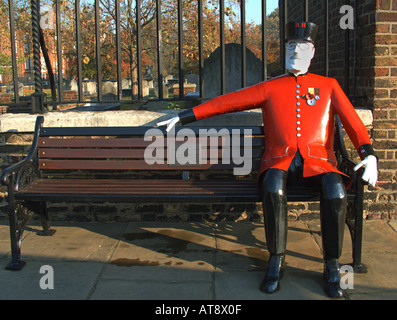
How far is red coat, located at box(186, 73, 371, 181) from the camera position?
316cm

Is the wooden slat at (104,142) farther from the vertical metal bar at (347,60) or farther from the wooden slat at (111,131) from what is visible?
the vertical metal bar at (347,60)

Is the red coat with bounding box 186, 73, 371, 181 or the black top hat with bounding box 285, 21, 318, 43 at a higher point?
the black top hat with bounding box 285, 21, 318, 43

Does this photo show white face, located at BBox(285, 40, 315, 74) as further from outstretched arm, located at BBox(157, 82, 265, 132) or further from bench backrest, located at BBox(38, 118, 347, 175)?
bench backrest, located at BBox(38, 118, 347, 175)

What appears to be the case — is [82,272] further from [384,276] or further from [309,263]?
[384,276]

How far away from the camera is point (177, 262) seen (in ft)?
10.9

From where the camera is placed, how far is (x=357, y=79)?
13.9 ft

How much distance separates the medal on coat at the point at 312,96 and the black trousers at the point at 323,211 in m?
0.53

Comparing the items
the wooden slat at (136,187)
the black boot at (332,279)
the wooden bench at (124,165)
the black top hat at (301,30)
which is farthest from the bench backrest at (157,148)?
the black boot at (332,279)

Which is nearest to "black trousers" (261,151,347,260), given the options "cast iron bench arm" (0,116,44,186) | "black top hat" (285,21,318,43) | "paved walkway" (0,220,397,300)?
"paved walkway" (0,220,397,300)

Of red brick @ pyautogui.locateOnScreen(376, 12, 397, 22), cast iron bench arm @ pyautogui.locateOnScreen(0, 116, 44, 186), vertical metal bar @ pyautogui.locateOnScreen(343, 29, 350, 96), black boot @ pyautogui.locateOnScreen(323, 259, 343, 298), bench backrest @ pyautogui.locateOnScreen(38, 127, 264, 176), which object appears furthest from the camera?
vertical metal bar @ pyautogui.locateOnScreen(343, 29, 350, 96)

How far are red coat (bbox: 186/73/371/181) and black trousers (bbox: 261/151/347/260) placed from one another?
7.0 inches

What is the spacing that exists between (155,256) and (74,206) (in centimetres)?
124

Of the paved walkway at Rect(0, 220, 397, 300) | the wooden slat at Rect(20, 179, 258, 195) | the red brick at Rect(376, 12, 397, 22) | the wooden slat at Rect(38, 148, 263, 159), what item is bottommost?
the paved walkway at Rect(0, 220, 397, 300)
